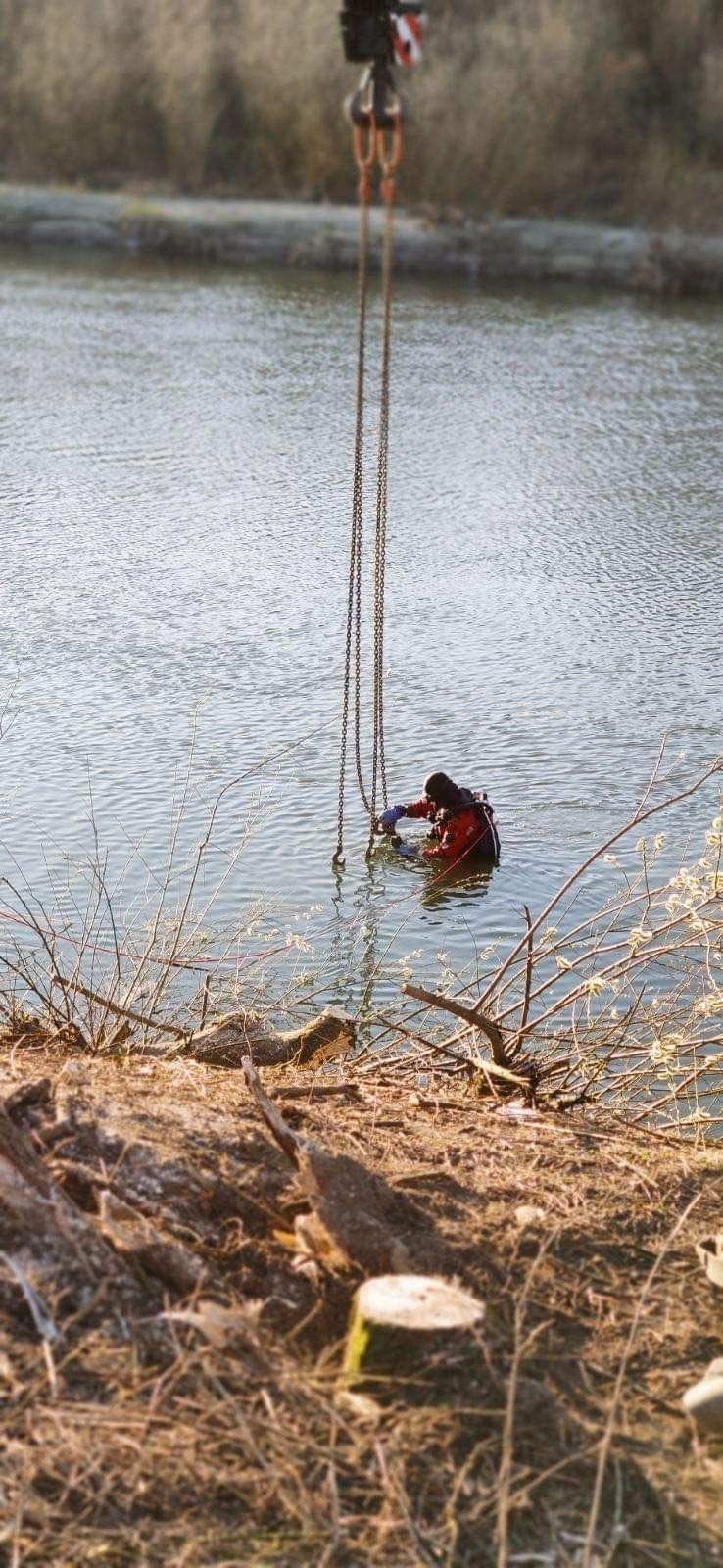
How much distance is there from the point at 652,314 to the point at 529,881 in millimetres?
19248

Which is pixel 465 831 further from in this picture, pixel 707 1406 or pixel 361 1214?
pixel 707 1406

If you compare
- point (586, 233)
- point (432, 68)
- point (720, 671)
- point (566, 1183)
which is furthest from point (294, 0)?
point (566, 1183)

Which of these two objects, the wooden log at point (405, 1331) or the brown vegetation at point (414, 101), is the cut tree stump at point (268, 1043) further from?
the brown vegetation at point (414, 101)

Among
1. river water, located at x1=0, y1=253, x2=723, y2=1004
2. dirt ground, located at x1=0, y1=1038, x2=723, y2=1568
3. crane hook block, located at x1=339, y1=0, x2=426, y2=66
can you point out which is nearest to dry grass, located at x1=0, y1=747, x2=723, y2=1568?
dirt ground, located at x1=0, y1=1038, x2=723, y2=1568

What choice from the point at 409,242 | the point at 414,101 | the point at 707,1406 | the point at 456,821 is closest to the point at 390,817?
the point at 456,821

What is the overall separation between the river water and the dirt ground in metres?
2.95

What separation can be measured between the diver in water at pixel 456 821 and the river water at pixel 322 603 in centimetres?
19

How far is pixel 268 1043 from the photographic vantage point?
18.2 ft

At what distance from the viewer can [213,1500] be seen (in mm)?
2973

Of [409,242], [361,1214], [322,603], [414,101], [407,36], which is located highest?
[414,101]

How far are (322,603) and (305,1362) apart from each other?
1041 cm

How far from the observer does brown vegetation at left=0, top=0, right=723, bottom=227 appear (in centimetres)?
3291

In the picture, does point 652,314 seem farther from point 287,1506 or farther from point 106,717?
point 287,1506

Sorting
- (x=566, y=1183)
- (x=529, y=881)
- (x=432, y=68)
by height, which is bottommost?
(x=529, y=881)
